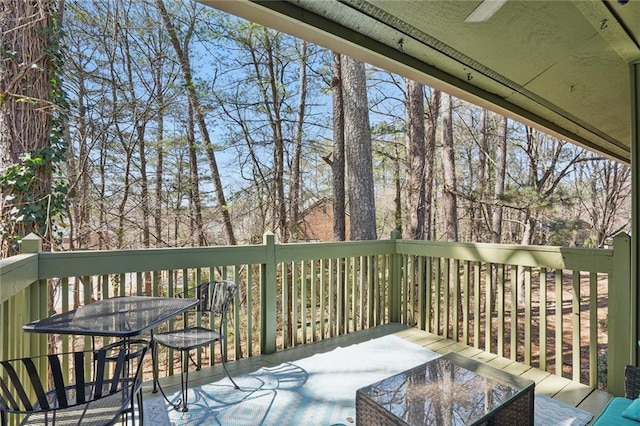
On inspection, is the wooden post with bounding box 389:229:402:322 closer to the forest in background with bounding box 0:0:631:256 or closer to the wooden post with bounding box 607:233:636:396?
the forest in background with bounding box 0:0:631:256

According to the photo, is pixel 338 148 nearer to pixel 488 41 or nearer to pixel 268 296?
pixel 268 296

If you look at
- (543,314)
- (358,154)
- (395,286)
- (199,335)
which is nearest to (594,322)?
(543,314)

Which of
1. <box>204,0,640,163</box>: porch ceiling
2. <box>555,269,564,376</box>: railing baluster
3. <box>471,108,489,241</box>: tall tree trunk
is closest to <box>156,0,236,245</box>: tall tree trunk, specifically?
<box>204,0,640,163</box>: porch ceiling

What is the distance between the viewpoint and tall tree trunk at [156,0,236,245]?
20.9 feet

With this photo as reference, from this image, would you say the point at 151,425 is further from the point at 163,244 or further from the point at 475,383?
the point at 163,244

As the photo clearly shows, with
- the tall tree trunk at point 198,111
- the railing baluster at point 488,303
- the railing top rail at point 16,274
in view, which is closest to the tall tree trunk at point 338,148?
the tall tree trunk at point 198,111

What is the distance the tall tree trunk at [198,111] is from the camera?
20.9 feet

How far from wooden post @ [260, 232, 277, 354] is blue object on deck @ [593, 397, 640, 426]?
2552 millimetres

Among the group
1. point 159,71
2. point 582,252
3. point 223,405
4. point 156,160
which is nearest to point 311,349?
point 223,405

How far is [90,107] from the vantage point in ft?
17.8

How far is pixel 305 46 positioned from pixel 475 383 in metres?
7.37

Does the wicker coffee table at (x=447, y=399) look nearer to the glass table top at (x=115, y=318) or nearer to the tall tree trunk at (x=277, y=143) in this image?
the glass table top at (x=115, y=318)

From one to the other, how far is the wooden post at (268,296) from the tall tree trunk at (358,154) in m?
2.77

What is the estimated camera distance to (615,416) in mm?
1561
